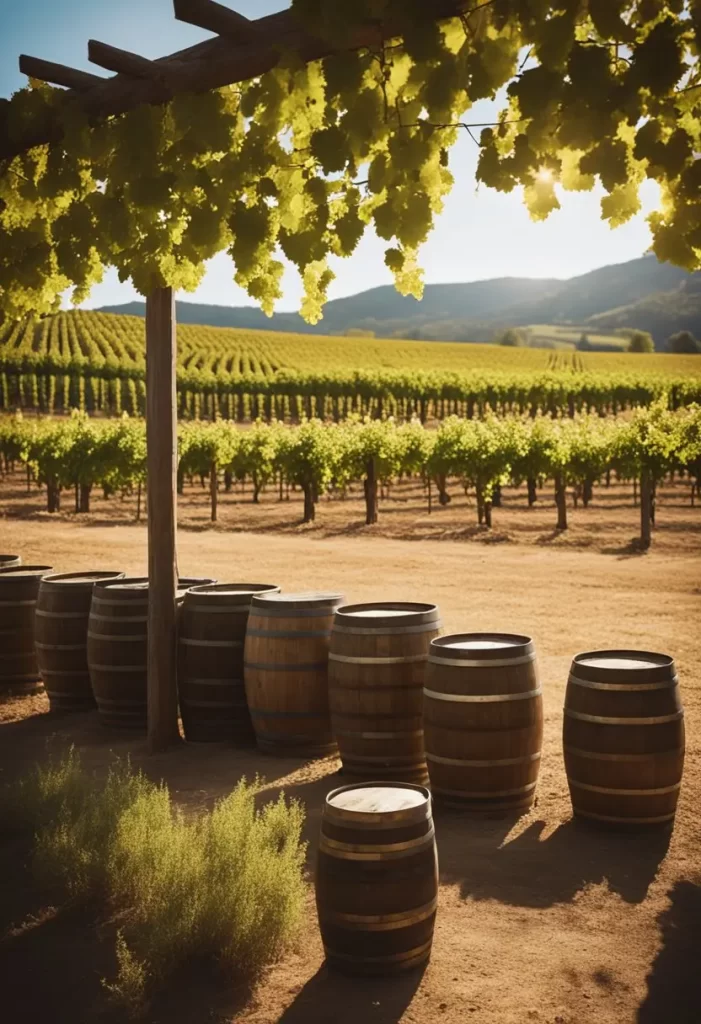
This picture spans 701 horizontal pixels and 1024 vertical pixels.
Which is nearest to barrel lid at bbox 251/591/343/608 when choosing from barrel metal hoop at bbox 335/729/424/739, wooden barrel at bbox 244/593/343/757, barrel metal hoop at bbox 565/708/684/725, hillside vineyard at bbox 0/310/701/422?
wooden barrel at bbox 244/593/343/757

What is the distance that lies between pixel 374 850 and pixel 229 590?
139 inches

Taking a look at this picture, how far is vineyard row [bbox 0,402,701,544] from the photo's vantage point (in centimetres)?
2169

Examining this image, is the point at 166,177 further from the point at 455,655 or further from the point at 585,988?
the point at 585,988

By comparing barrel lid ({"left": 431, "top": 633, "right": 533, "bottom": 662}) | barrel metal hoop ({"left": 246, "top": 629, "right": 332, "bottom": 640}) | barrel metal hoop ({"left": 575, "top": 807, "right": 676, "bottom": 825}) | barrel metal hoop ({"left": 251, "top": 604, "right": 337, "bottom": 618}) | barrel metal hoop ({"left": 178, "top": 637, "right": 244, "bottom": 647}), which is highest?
barrel metal hoop ({"left": 251, "top": 604, "right": 337, "bottom": 618})

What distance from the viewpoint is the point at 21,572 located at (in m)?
8.37

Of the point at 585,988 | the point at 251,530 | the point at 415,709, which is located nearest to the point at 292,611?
the point at 415,709

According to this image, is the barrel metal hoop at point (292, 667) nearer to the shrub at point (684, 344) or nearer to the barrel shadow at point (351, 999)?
the barrel shadow at point (351, 999)

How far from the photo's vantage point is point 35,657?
8.02 meters

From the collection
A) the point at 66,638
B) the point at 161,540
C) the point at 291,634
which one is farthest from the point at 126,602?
the point at 291,634

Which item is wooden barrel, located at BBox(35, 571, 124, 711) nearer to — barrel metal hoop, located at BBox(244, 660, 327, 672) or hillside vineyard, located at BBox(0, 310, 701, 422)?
barrel metal hoop, located at BBox(244, 660, 327, 672)

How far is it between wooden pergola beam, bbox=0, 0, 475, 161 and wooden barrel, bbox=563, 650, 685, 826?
2.98 meters

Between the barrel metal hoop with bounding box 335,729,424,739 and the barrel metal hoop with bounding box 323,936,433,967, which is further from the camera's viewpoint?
the barrel metal hoop with bounding box 335,729,424,739

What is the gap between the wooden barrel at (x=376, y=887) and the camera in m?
3.51

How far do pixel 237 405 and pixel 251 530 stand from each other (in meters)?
35.5
